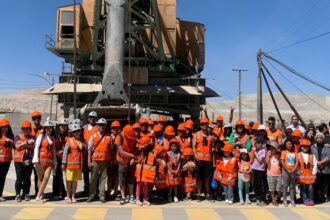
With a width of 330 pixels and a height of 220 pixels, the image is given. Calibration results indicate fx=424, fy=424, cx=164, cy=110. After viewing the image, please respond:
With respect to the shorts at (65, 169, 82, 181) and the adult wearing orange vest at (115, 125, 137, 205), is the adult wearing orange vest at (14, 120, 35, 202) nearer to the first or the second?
the shorts at (65, 169, 82, 181)

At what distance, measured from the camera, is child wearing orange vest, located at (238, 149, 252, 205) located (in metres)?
9.17

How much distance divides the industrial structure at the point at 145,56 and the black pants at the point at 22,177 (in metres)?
17.1

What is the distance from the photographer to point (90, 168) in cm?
913

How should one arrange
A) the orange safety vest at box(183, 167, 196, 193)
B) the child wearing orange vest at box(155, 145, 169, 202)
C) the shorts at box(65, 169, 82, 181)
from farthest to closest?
the orange safety vest at box(183, 167, 196, 193) → the child wearing orange vest at box(155, 145, 169, 202) → the shorts at box(65, 169, 82, 181)

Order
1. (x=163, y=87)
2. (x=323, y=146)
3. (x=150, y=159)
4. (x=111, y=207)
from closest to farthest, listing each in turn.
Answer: (x=111, y=207) < (x=150, y=159) < (x=323, y=146) < (x=163, y=87)

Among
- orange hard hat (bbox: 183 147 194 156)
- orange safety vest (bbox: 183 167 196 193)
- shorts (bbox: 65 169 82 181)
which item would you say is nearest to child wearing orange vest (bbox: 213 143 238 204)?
orange safety vest (bbox: 183 167 196 193)

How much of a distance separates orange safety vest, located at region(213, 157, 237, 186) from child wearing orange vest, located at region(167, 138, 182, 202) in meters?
0.85

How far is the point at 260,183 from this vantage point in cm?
911

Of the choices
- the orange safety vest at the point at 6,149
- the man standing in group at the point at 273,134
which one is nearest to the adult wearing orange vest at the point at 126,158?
the orange safety vest at the point at 6,149

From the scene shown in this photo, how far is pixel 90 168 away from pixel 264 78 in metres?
11.1

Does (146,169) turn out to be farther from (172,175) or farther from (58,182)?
(58,182)

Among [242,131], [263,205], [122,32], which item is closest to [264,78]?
[122,32]

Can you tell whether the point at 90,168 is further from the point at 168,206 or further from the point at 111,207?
the point at 168,206

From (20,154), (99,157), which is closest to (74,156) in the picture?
(99,157)
